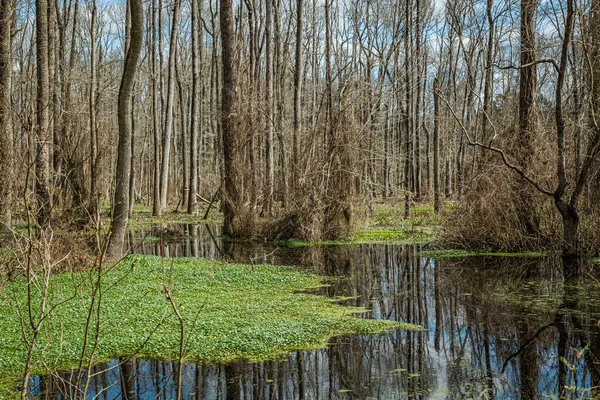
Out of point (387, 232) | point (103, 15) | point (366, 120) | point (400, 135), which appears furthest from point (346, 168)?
point (103, 15)

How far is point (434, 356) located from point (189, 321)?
2.85 meters

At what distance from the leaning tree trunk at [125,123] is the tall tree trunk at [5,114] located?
78.8 inches

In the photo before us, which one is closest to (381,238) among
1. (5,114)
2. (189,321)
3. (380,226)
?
(380,226)

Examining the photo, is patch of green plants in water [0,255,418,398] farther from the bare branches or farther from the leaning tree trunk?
the bare branches

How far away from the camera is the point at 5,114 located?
1197 cm

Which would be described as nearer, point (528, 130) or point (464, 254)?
point (528, 130)

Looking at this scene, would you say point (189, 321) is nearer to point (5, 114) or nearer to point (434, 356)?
point (434, 356)

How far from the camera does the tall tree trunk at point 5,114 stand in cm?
1106

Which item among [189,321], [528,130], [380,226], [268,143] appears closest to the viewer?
[189,321]

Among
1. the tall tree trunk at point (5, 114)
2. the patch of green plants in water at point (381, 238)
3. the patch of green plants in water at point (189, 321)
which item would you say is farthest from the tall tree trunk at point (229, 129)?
the patch of green plants in water at point (189, 321)

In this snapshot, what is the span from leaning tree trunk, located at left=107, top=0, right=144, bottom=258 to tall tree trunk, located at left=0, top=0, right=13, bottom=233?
6.56 ft

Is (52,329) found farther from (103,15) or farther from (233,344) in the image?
(103,15)

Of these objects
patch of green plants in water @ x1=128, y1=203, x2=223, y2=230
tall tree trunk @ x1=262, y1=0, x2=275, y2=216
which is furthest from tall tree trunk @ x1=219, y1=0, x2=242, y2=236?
patch of green plants in water @ x1=128, y1=203, x2=223, y2=230

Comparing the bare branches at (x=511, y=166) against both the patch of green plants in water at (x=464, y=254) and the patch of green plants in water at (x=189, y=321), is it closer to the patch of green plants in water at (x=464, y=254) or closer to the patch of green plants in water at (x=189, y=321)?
the patch of green plants in water at (x=464, y=254)
